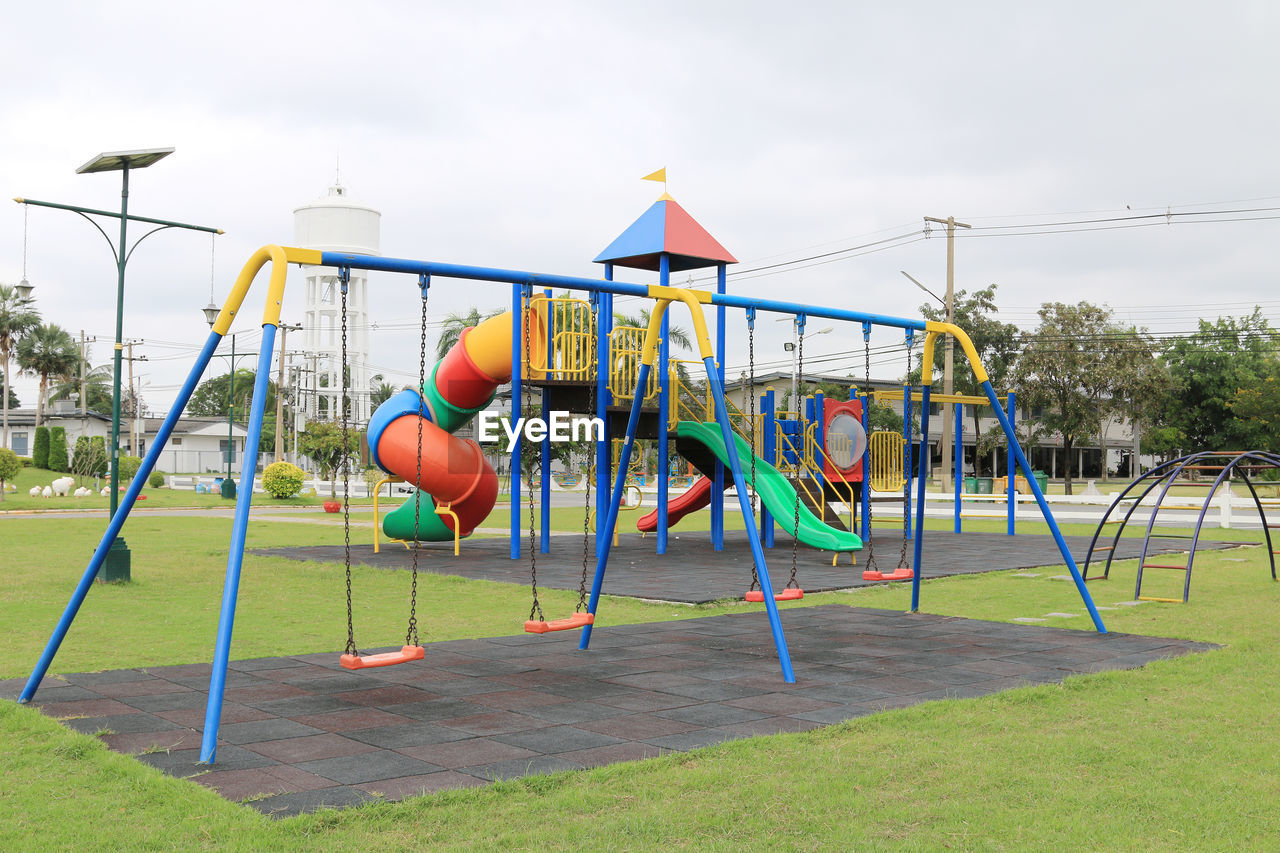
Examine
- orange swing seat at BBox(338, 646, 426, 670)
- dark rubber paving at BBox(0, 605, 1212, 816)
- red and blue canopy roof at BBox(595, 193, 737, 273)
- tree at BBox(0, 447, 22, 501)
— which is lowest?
dark rubber paving at BBox(0, 605, 1212, 816)

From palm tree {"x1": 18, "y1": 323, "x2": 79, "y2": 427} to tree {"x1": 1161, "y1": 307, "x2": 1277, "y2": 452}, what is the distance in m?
65.0

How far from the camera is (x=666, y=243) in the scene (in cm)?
1839

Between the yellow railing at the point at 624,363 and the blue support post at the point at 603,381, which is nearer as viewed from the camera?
the blue support post at the point at 603,381

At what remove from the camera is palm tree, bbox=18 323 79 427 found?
6494cm

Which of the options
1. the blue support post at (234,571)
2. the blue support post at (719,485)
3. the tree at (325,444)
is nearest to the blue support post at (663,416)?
the blue support post at (719,485)

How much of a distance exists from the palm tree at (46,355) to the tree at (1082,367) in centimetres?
5673

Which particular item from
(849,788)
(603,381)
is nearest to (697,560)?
(603,381)

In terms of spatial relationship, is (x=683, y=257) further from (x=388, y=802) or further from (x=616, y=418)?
(x=388, y=802)

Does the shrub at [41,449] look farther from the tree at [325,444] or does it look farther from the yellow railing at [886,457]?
the yellow railing at [886,457]

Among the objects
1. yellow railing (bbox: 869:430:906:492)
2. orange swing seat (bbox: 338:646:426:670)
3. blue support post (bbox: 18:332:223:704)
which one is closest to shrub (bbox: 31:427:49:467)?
yellow railing (bbox: 869:430:906:492)

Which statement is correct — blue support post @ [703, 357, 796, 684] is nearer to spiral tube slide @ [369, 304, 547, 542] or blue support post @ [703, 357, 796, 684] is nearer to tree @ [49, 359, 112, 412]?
spiral tube slide @ [369, 304, 547, 542]

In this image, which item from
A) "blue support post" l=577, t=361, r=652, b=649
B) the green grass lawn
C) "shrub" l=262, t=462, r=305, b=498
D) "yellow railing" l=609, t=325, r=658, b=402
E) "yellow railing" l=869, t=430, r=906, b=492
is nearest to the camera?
the green grass lawn

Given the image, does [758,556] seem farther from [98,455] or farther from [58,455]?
[58,455]

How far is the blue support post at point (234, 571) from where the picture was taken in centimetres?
533
